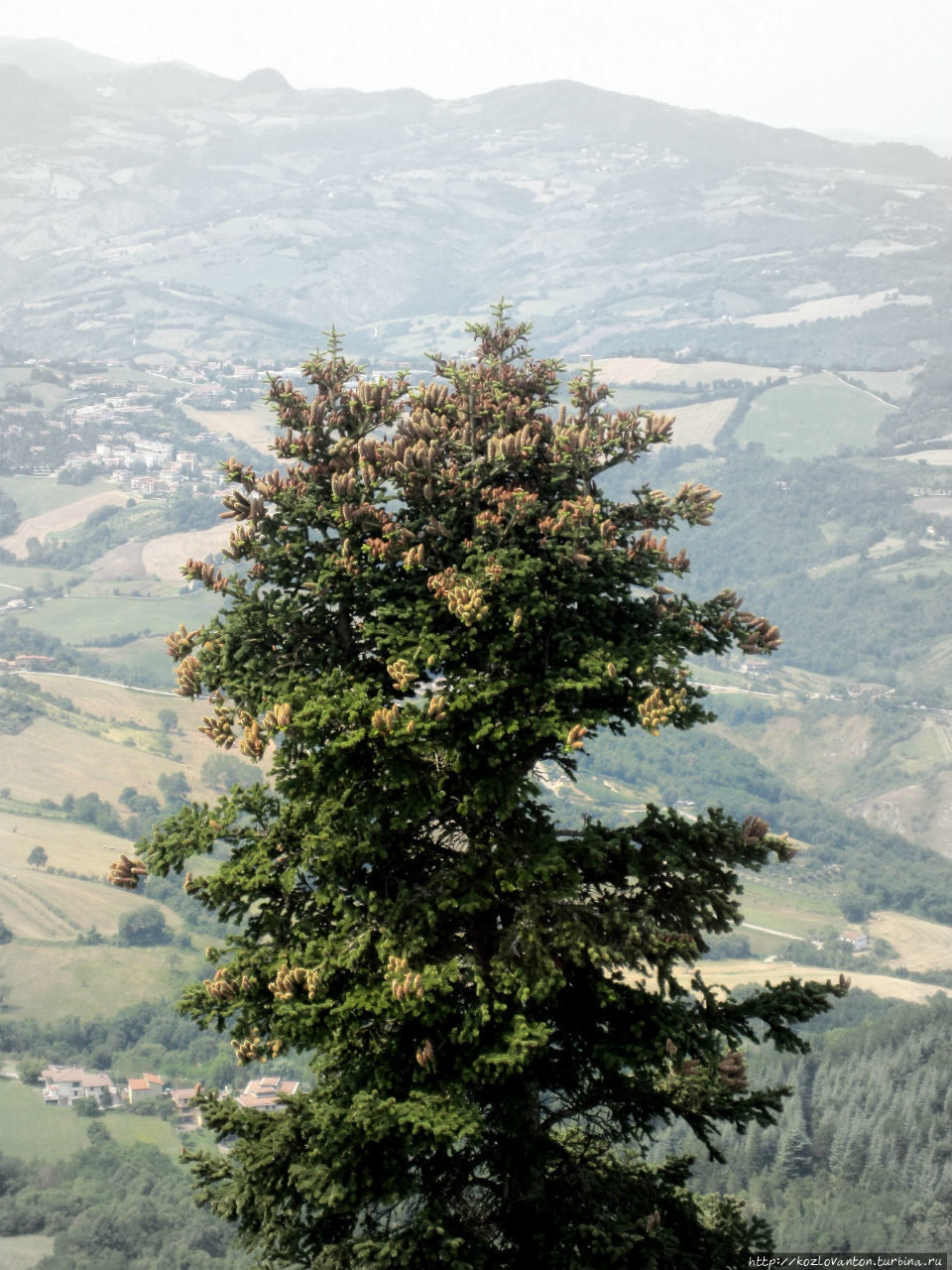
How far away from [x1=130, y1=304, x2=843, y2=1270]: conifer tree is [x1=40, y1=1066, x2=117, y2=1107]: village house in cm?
12437

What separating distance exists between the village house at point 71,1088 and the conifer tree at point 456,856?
408 feet

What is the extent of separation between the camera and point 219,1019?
16906 millimetres

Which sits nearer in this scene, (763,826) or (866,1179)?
(763,826)

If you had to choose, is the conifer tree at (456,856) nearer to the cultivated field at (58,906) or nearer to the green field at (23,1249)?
the green field at (23,1249)

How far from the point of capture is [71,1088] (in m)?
133

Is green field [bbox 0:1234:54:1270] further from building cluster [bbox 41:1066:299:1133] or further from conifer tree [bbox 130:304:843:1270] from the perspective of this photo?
conifer tree [bbox 130:304:843:1270]

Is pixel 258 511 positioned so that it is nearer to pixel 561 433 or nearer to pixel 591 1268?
pixel 561 433

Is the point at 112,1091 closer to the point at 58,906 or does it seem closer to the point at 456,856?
the point at 58,906

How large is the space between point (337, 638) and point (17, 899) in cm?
15980

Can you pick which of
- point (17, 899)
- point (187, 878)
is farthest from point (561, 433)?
point (17, 899)

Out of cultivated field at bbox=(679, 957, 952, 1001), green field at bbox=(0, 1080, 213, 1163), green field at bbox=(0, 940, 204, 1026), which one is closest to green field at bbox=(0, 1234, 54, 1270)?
green field at bbox=(0, 1080, 213, 1163)

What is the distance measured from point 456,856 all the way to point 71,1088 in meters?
127

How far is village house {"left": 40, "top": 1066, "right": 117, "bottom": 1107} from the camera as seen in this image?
434ft

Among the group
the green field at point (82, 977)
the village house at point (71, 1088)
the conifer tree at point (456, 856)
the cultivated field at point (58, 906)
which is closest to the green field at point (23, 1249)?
the village house at point (71, 1088)
